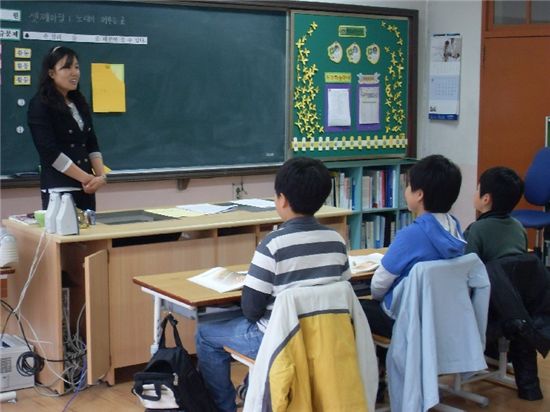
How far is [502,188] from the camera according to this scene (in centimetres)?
375

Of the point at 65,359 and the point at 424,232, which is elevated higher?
the point at 424,232

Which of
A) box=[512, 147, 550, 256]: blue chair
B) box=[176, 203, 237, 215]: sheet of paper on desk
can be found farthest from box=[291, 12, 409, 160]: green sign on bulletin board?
box=[176, 203, 237, 215]: sheet of paper on desk

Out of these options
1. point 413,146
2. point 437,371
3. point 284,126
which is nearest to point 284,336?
point 437,371

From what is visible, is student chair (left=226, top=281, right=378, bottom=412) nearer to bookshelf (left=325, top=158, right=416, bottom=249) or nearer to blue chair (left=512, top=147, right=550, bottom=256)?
blue chair (left=512, top=147, right=550, bottom=256)

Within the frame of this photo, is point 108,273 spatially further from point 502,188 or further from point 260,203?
point 502,188

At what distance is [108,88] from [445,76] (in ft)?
9.56

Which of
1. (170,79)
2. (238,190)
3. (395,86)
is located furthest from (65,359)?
(395,86)

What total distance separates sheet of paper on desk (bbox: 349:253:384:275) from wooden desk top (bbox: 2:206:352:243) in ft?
2.36

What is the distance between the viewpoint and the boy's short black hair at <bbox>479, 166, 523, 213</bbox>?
3752 millimetres

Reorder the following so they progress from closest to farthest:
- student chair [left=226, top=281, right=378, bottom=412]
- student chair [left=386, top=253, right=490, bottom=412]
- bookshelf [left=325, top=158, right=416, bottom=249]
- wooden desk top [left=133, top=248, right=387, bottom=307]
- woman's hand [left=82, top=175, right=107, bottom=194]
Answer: student chair [left=226, top=281, right=378, bottom=412] < wooden desk top [left=133, top=248, right=387, bottom=307] < student chair [left=386, top=253, right=490, bottom=412] < woman's hand [left=82, top=175, right=107, bottom=194] < bookshelf [left=325, top=158, right=416, bottom=249]

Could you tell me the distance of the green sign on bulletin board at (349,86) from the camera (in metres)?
6.28

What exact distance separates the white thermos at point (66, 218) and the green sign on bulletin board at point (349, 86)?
2.67 meters

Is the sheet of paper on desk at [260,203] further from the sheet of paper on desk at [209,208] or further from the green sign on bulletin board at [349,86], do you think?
the green sign on bulletin board at [349,86]

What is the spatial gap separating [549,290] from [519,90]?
10.1 ft
